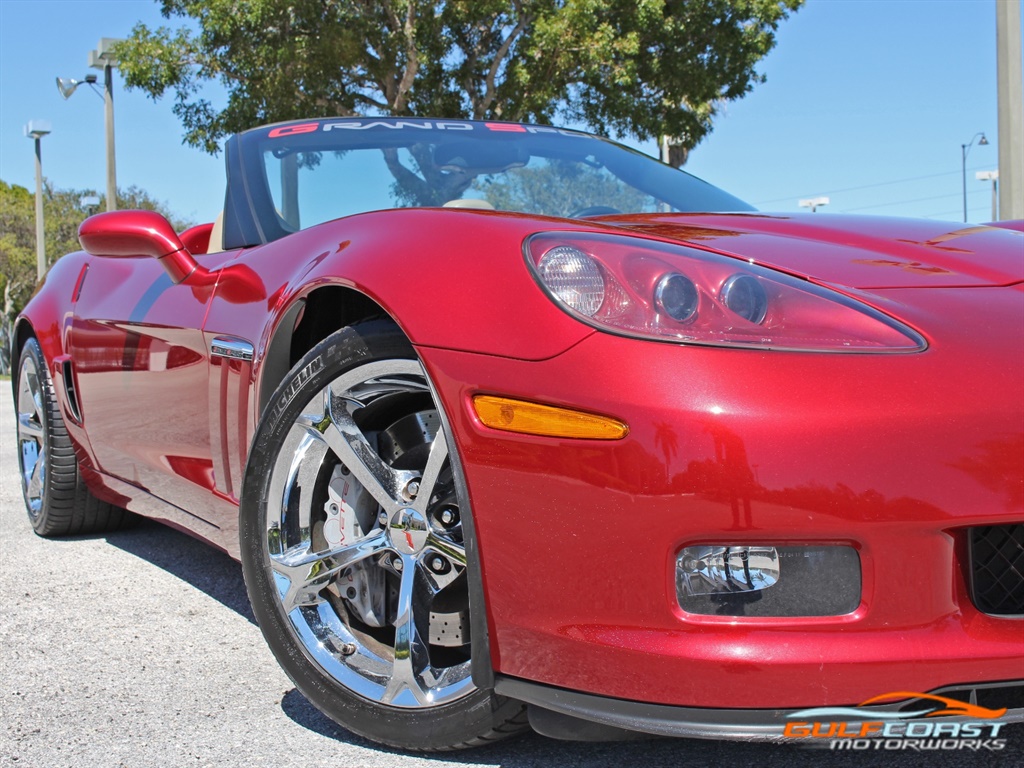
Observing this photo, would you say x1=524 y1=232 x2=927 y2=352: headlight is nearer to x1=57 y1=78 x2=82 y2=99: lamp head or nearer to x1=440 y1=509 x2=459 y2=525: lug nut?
x1=440 y1=509 x2=459 y2=525: lug nut

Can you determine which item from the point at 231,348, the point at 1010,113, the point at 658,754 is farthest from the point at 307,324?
the point at 1010,113

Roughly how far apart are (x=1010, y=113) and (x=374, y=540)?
591 centimetres

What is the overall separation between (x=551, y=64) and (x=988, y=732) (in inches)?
579

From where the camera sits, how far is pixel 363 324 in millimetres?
1983

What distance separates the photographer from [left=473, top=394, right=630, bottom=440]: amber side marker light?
1.53m

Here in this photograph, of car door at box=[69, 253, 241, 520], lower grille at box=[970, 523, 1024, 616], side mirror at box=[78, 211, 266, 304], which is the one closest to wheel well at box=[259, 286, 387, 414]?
car door at box=[69, 253, 241, 520]

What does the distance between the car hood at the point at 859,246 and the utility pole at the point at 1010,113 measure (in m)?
4.75

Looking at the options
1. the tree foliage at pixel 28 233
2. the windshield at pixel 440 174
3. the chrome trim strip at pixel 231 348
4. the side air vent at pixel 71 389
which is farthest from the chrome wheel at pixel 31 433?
the tree foliage at pixel 28 233

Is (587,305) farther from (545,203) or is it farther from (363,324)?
(545,203)

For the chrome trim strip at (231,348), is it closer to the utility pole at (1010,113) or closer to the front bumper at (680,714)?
the front bumper at (680,714)

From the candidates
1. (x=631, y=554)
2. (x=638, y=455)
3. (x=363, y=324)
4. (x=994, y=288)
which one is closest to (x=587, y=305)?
(x=638, y=455)

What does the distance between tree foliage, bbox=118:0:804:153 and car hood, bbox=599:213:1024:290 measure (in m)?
13.4

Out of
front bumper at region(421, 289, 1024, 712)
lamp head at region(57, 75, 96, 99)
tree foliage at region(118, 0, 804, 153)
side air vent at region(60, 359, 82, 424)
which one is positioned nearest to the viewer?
front bumper at region(421, 289, 1024, 712)

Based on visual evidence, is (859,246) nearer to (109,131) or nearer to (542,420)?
(542,420)
